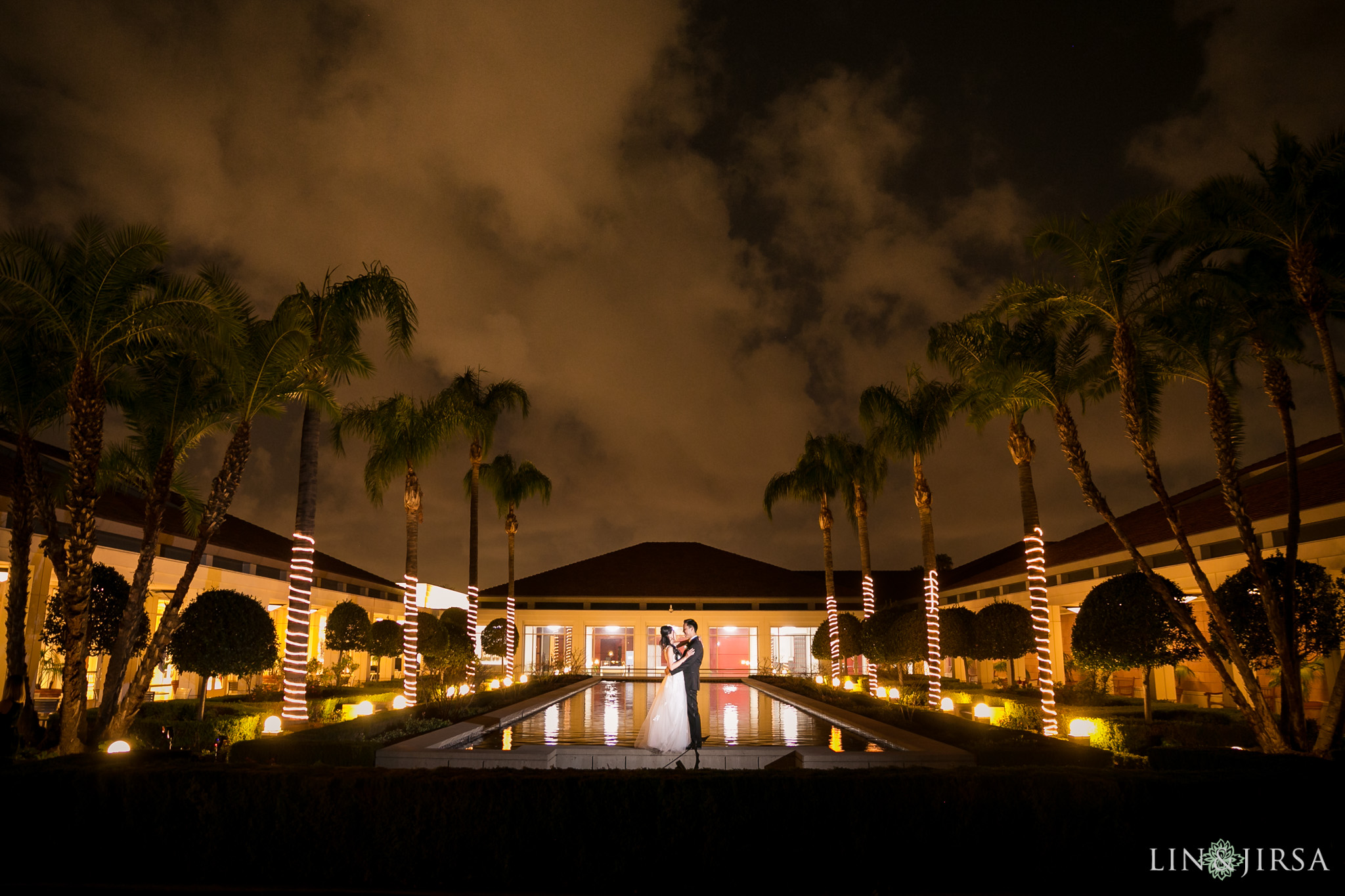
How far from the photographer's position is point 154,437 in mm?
13758

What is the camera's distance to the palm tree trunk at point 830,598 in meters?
28.8

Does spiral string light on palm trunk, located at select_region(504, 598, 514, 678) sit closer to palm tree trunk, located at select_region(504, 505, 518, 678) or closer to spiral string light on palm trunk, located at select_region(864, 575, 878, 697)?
palm tree trunk, located at select_region(504, 505, 518, 678)

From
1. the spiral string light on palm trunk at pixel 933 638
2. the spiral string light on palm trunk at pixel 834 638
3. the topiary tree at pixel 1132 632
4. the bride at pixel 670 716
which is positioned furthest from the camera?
the spiral string light on palm trunk at pixel 834 638

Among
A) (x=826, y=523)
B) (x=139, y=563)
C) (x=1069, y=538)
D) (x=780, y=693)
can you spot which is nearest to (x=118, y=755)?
(x=139, y=563)

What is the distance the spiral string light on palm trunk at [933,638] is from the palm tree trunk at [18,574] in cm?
1726

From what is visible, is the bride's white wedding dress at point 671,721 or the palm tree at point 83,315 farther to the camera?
the bride's white wedding dress at point 671,721

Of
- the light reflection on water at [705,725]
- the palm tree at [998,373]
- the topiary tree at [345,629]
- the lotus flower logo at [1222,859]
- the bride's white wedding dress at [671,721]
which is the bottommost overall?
the light reflection on water at [705,725]

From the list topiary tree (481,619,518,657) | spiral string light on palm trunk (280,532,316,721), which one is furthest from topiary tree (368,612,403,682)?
spiral string light on palm trunk (280,532,316,721)

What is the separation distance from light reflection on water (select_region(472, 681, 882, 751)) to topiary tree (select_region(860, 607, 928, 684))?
3363 millimetres

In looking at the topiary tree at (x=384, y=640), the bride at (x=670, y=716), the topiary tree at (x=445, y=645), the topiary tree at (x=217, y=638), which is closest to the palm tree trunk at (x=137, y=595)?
the topiary tree at (x=217, y=638)

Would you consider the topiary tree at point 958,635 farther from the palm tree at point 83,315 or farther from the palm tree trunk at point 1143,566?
the palm tree at point 83,315

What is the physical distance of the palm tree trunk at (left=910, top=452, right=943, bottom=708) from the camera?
20.7m

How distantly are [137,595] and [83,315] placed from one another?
3.82 metres

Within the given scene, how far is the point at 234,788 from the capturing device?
689 cm
